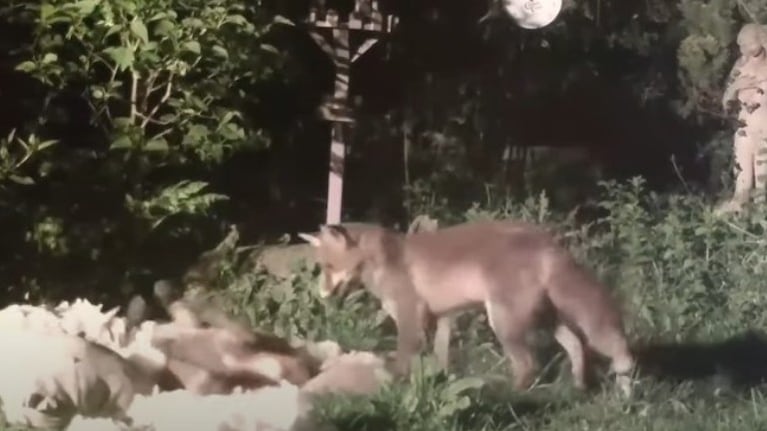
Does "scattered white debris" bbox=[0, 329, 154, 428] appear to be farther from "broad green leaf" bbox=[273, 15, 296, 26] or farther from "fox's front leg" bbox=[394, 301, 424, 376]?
"broad green leaf" bbox=[273, 15, 296, 26]

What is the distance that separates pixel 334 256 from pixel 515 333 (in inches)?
7.7

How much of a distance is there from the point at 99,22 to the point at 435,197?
0.38 metres

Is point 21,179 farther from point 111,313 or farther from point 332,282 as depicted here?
point 332,282

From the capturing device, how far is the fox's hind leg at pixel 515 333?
1.53 m

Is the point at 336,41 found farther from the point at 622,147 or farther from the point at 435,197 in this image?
the point at 622,147

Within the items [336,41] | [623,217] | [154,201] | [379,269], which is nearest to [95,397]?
[154,201]

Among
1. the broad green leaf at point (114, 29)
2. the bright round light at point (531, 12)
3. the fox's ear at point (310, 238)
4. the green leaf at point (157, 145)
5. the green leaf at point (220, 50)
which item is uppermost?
the bright round light at point (531, 12)

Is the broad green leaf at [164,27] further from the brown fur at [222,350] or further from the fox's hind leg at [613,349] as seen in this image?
the fox's hind leg at [613,349]

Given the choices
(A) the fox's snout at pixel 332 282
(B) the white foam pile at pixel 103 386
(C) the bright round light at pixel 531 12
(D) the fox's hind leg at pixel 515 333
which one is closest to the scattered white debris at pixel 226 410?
(B) the white foam pile at pixel 103 386

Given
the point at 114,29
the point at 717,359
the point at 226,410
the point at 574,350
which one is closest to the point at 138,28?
the point at 114,29

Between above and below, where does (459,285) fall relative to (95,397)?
above

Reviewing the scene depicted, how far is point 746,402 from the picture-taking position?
5.10 ft

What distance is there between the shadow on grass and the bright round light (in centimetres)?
34

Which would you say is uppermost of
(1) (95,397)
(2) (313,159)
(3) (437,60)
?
(3) (437,60)
